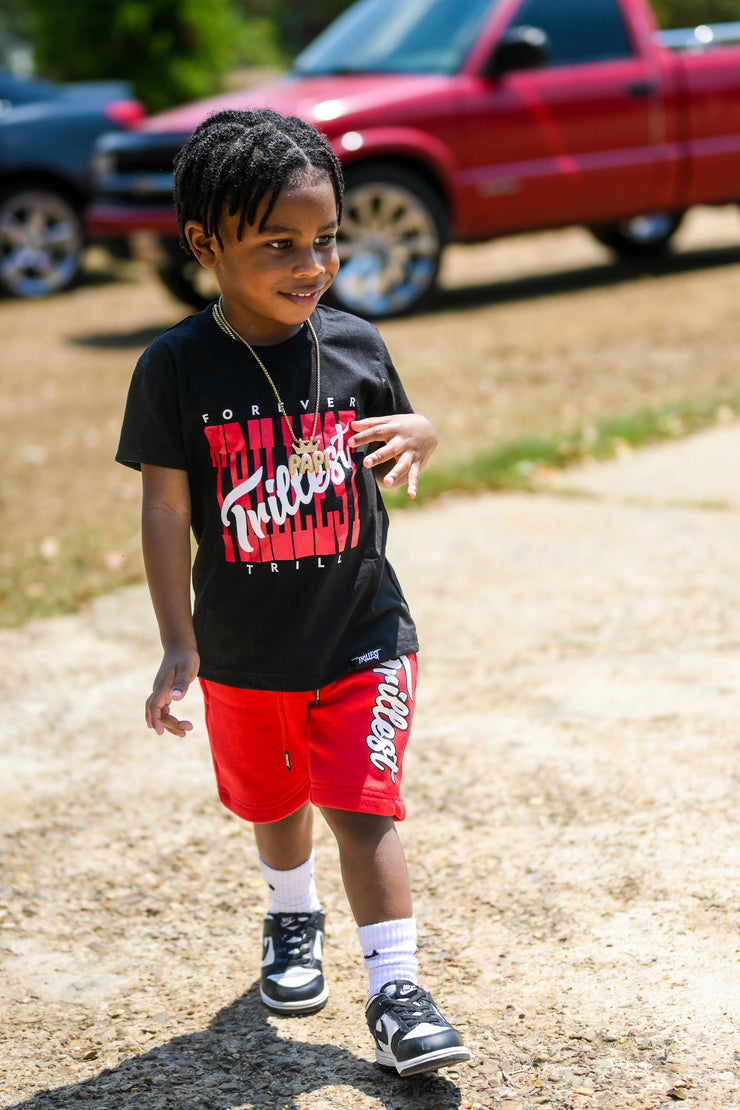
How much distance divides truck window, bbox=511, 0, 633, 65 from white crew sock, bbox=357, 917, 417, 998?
702 cm

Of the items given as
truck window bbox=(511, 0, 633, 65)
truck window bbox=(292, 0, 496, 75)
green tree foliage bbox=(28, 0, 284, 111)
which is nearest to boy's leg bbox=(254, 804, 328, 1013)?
truck window bbox=(292, 0, 496, 75)

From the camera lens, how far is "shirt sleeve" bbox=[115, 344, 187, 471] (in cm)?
210

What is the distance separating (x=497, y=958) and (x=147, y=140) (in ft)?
22.1

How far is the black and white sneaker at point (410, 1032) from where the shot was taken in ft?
6.55

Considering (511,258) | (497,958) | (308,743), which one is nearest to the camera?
(308,743)

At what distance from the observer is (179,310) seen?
29.8ft

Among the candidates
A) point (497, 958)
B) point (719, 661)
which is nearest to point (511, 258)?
point (719, 661)

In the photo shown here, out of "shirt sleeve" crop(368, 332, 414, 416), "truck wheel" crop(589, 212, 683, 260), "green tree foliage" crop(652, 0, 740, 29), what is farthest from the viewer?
"green tree foliage" crop(652, 0, 740, 29)

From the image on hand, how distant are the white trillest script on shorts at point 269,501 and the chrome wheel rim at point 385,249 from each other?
18.1 feet

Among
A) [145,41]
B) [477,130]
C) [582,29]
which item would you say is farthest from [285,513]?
[145,41]

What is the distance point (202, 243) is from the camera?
7.06ft

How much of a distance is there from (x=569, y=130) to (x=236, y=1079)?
6963 mm

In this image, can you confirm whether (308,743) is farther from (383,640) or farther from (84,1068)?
(84,1068)

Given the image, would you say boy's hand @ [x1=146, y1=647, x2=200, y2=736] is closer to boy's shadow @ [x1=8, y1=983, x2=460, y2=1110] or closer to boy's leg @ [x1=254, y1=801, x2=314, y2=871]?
boy's leg @ [x1=254, y1=801, x2=314, y2=871]
